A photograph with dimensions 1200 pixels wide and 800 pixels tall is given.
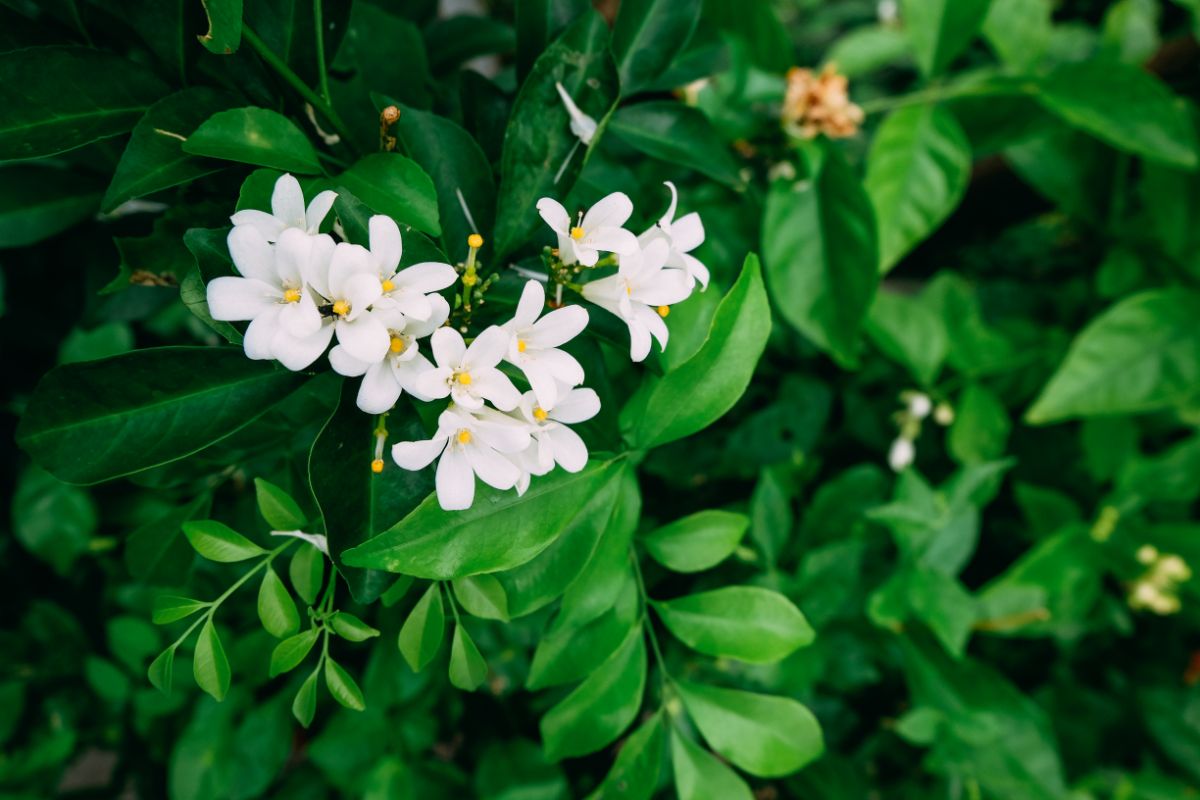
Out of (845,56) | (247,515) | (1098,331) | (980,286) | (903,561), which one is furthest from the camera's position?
(980,286)

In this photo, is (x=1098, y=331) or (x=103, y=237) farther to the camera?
(x=1098, y=331)

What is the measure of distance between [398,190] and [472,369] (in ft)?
0.44

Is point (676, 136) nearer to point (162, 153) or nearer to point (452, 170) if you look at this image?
point (452, 170)

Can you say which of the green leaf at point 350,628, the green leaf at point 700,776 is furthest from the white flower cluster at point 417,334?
the green leaf at point 700,776

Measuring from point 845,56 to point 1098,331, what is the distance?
1.93 ft

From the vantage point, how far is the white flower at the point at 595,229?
0.44m

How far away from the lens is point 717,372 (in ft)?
1.65

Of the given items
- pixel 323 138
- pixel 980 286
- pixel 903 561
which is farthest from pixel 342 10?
pixel 980 286

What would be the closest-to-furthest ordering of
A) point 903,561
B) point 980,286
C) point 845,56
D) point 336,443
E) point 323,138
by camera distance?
1. point 336,443
2. point 323,138
3. point 903,561
4. point 845,56
5. point 980,286

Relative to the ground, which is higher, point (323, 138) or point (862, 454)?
point (323, 138)

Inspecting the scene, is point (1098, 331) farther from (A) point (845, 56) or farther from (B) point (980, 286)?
(A) point (845, 56)

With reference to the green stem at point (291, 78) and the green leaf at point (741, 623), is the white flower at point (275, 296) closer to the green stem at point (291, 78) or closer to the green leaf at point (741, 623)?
the green stem at point (291, 78)

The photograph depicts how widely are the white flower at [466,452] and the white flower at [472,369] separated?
12 millimetres

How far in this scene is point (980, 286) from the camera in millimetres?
1356
